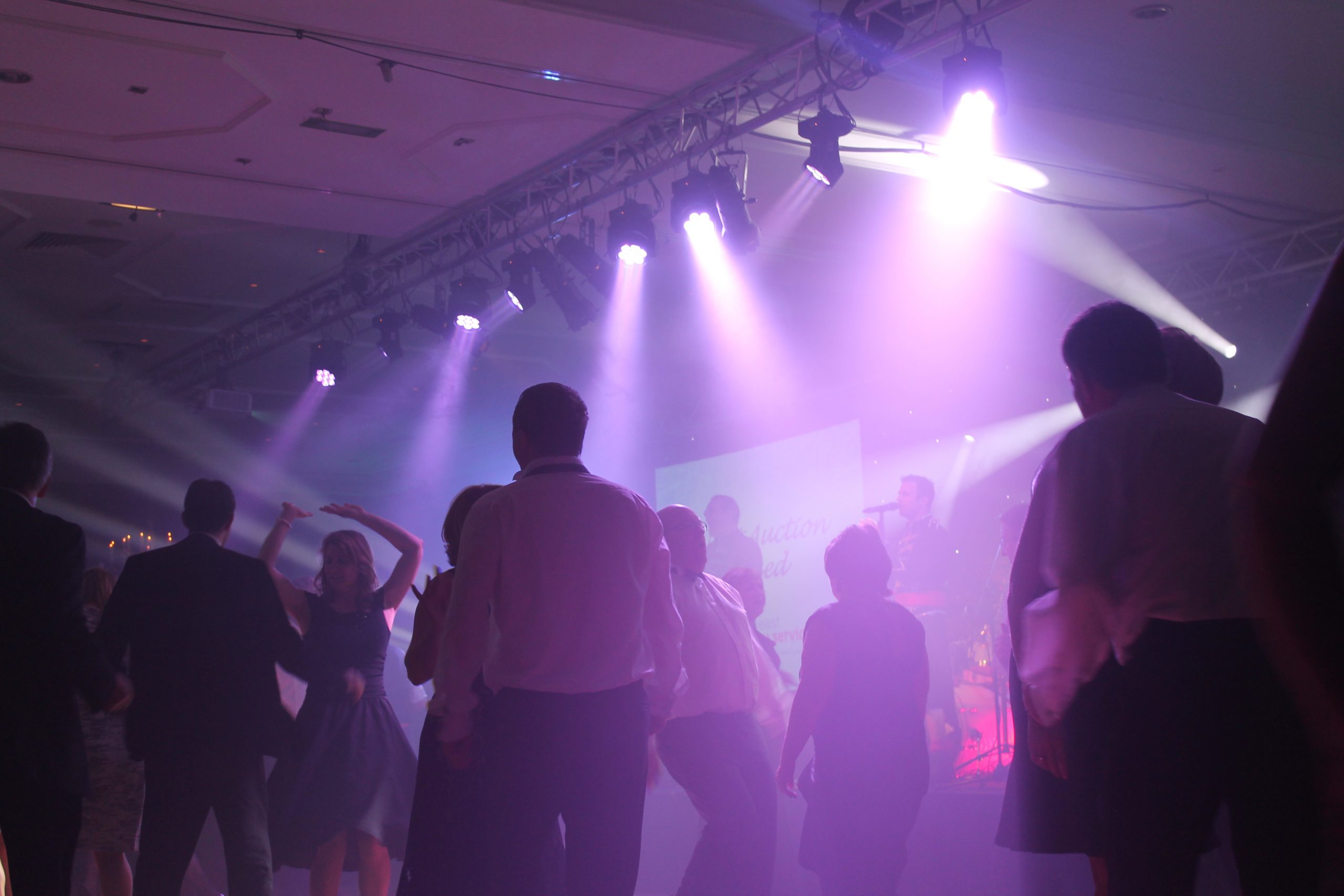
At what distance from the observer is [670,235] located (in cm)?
844

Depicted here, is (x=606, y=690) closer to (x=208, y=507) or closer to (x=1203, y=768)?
(x=1203, y=768)

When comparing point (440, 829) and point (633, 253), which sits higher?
point (633, 253)

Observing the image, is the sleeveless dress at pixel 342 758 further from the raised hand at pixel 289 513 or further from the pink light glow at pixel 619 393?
the pink light glow at pixel 619 393

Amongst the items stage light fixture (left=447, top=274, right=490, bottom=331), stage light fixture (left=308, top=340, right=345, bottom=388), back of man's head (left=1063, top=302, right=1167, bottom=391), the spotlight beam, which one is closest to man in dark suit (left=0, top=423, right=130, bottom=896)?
back of man's head (left=1063, top=302, right=1167, bottom=391)

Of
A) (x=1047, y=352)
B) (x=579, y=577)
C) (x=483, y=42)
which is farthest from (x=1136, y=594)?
(x=1047, y=352)

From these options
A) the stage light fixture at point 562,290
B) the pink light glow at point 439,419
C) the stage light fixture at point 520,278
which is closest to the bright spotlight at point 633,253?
the stage light fixture at point 562,290

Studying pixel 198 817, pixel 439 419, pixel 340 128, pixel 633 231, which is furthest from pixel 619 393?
pixel 198 817

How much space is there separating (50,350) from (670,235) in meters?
7.11

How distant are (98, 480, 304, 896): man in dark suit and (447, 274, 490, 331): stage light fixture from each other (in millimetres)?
4021

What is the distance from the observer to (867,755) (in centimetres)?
391

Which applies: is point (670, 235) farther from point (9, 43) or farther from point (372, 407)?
point (372, 407)

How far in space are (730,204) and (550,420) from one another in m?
3.33

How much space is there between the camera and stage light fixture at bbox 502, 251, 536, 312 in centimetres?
731

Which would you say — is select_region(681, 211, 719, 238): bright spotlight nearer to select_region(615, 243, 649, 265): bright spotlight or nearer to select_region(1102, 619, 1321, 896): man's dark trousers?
select_region(615, 243, 649, 265): bright spotlight
